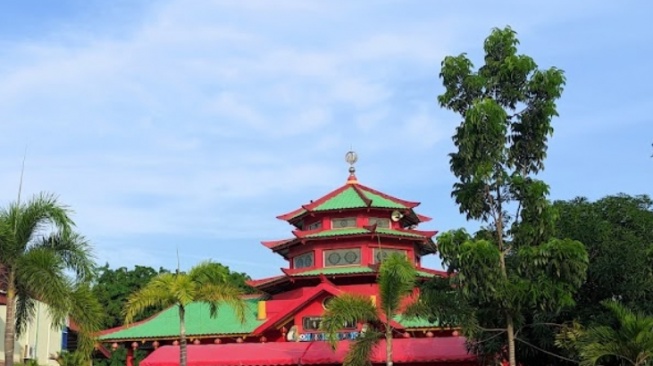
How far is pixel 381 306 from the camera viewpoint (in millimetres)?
25922

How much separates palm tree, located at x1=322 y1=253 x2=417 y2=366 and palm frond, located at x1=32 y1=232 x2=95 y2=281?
7.78 m

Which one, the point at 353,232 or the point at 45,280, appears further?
the point at 353,232

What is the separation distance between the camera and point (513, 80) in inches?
937

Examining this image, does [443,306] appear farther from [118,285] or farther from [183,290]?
[118,285]

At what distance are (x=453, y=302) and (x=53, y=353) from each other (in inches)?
1169

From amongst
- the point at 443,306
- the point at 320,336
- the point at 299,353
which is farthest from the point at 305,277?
the point at 443,306

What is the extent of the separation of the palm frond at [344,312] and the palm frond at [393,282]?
36.5 inches

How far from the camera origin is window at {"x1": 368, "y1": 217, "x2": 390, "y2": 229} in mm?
38844

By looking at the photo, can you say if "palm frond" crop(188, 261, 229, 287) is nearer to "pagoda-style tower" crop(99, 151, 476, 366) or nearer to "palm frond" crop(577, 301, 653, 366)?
"pagoda-style tower" crop(99, 151, 476, 366)

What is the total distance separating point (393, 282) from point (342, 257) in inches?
490

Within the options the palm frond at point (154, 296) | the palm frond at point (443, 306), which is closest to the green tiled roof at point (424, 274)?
the palm frond at point (443, 306)

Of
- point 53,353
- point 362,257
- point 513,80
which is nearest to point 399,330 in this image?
point 362,257

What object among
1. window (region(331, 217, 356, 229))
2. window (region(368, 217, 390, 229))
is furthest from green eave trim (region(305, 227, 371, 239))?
window (region(368, 217, 390, 229))

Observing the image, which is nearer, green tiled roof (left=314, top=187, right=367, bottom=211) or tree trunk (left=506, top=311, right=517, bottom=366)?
tree trunk (left=506, top=311, right=517, bottom=366)
